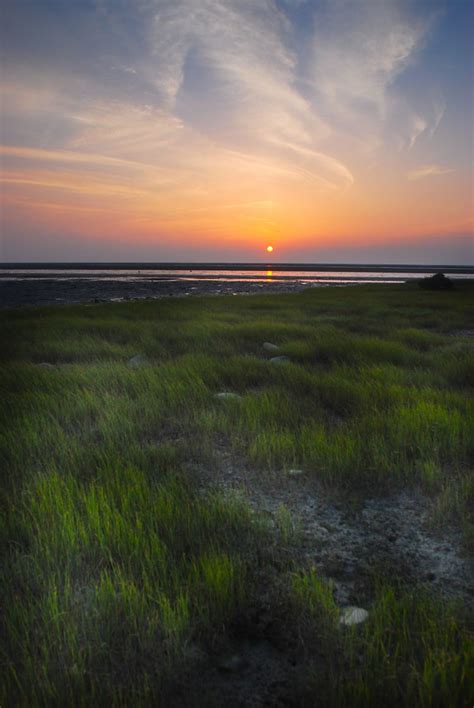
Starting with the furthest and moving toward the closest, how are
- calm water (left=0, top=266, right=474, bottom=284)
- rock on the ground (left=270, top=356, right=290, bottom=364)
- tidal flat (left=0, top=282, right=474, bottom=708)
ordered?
calm water (left=0, top=266, right=474, bottom=284), rock on the ground (left=270, top=356, right=290, bottom=364), tidal flat (left=0, top=282, right=474, bottom=708)

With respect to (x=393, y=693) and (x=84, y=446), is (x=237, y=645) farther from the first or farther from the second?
(x=84, y=446)

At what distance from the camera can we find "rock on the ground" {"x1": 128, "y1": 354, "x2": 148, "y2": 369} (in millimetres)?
6723

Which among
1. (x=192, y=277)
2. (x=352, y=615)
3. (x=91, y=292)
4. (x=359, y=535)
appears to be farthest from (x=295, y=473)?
(x=192, y=277)

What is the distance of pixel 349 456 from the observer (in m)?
3.25

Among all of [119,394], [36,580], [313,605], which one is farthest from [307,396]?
[36,580]

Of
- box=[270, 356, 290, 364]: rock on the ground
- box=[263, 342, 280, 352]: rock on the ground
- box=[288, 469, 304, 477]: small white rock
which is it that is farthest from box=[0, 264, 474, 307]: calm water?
box=[288, 469, 304, 477]: small white rock

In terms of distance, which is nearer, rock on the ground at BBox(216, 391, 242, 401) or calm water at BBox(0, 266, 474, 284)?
rock on the ground at BBox(216, 391, 242, 401)

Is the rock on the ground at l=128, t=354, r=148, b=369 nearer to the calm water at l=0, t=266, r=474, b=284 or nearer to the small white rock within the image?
the small white rock

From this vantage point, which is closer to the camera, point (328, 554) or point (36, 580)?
point (36, 580)

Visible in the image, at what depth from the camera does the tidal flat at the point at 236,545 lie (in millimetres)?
1481

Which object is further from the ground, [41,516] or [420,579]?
[41,516]

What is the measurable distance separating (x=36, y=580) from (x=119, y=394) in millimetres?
3322

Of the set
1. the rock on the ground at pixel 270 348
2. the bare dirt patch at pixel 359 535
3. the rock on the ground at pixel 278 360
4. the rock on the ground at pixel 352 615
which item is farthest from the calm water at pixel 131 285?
the rock on the ground at pixel 352 615

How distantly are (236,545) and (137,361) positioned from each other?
17.0ft
